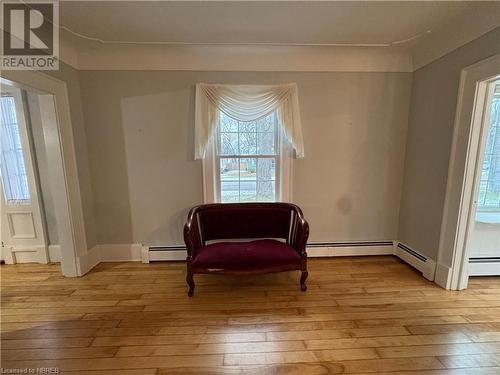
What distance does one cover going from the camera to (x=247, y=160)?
2854 millimetres

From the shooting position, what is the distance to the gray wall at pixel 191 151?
2697 mm

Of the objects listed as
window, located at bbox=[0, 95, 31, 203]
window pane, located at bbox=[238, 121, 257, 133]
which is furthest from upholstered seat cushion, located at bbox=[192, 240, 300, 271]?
window, located at bbox=[0, 95, 31, 203]

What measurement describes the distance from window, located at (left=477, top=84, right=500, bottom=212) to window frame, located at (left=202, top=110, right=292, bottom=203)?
1957mm

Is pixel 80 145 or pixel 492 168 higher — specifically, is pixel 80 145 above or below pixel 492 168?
above

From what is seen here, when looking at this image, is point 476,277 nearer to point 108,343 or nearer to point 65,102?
point 108,343

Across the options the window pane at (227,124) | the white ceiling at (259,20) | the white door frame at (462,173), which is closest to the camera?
the white ceiling at (259,20)

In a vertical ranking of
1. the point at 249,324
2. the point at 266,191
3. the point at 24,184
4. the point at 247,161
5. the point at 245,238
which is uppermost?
the point at 247,161

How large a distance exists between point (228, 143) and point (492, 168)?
286 cm

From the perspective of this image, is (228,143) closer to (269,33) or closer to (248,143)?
(248,143)

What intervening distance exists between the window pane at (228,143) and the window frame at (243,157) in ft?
0.16

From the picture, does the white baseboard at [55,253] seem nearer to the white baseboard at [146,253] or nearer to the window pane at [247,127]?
the white baseboard at [146,253]

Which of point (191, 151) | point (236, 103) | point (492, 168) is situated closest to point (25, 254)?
point (191, 151)

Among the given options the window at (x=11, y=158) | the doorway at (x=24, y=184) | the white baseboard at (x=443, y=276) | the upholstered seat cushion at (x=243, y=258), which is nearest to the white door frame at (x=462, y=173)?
the white baseboard at (x=443, y=276)

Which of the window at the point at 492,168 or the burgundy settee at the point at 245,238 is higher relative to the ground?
the window at the point at 492,168
